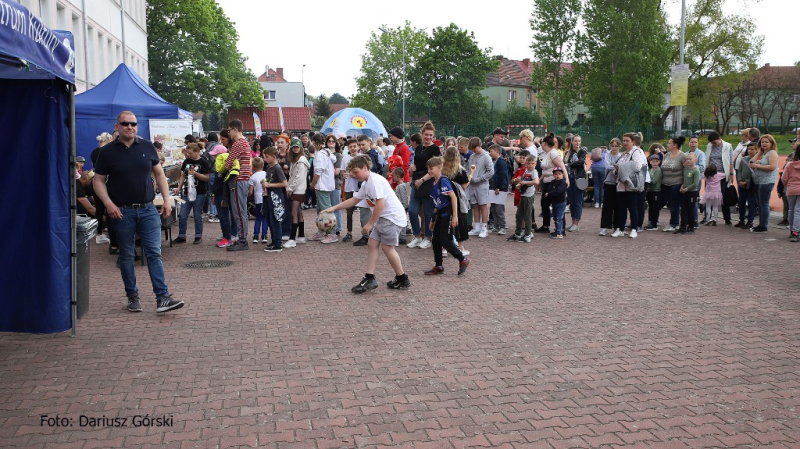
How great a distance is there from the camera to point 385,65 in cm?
7381

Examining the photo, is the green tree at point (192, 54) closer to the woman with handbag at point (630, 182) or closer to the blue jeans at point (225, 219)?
the blue jeans at point (225, 219)

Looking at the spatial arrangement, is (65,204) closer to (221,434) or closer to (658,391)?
(221,434)

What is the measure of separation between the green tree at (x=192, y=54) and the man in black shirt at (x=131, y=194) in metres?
47.0

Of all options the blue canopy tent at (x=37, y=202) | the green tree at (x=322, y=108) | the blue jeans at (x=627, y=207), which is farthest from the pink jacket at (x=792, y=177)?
the green tree at (x=322, y=108)

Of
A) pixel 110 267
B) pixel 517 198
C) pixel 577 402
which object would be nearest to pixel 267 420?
pixel 577 402

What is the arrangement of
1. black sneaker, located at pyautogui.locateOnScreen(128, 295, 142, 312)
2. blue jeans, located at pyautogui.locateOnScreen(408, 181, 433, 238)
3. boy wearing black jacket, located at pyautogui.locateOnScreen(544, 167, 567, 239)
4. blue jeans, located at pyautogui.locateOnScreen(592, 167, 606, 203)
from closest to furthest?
black sneaker, located at pyautogui.locateOnScreen(128, 295, 142, 312)
blue jeans, located at pyautogui.locateOnScreen(408, 181, 433, 238)
boy wearing black jacket, located at pyautogui.locateOnScreen(544, 167, 567, 239)
blue jeans, located at pyautogui.locateOnScreen(592, 167, 606, 203)

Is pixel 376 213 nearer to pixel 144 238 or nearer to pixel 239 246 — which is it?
pixel 144 238

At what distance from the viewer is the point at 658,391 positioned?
5.07 meters

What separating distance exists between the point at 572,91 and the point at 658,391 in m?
50.3

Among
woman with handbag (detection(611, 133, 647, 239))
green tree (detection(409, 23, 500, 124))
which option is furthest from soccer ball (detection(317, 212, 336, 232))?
green tree (detection(409, 23, 500, 124))

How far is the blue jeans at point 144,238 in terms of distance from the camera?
23.4ft

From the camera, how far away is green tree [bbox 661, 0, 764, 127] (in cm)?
5438

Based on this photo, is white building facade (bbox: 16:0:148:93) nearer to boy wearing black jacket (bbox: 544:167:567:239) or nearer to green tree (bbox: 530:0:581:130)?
boy wearing black jacket (bbox: 544:167:567:239)

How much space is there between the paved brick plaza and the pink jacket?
3160mm
